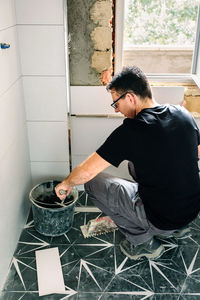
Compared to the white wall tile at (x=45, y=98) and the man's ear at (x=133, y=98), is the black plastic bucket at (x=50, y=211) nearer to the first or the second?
the white wall tile at (x=45, y=98)

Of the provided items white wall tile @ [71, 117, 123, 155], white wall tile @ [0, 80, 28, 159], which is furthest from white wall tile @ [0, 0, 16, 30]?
white wall tile @ [71, 117, 123, 155]

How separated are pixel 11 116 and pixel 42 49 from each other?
0.50m

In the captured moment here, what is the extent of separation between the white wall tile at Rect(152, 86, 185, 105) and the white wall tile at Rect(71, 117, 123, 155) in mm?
313

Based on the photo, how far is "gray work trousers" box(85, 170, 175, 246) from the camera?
1.82m

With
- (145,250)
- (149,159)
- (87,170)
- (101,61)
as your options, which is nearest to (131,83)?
(149,159)

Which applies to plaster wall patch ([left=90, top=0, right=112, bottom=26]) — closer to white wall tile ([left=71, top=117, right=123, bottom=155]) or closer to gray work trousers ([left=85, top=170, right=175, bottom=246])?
white wall tile ([left=71, top=117, right=123, bottom=155])

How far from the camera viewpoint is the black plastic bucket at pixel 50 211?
6.59 feet

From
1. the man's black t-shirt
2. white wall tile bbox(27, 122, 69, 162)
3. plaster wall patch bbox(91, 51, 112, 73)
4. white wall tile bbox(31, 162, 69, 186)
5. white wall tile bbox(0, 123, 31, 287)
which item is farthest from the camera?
white wall tile bbox(31, 162, 69, 186)

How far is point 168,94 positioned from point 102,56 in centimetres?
53

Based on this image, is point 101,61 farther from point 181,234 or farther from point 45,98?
point 181,234

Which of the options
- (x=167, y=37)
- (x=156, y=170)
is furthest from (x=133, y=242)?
(x=167, y=37)

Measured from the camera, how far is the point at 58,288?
1.74 meters

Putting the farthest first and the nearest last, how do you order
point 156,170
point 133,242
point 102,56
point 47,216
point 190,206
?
point 102,56, point 47,216, point 133,242, point 190,206, point 156,170

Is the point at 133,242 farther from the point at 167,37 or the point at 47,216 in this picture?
the point at 167,37
